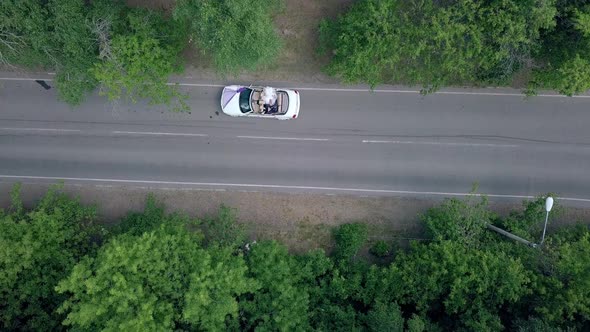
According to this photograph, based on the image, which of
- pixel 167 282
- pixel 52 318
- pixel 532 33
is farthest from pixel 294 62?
pixel 52 318

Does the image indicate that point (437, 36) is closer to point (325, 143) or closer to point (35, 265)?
point (325, 143)

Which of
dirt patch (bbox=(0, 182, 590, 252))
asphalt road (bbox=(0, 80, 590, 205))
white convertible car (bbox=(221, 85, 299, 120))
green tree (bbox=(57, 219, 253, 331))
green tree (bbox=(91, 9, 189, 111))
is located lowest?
green tree (bbox=(57, 219, 253, 331))

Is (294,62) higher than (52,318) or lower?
higher

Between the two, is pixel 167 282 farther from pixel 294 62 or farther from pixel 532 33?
pixel 532 33

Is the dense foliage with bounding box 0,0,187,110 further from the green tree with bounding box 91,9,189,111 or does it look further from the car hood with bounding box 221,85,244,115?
the car hood with bounding box 221,85,244,115

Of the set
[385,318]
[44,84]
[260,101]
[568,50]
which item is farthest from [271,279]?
[568,50]

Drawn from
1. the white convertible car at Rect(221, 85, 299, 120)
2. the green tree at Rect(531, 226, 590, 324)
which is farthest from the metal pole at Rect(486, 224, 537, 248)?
the white convertible car at Rect(221, 85, 299, 120)

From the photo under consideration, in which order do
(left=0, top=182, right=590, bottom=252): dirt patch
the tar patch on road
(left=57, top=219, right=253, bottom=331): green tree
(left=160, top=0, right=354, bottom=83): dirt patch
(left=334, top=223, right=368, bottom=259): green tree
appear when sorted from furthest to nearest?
the tar patch on road → (left=0, top=182, right=590, bottom=252): dirt patch → (left=160, top=0, right=354, bottom=83): dirt patch → (left=334, top=223, right=368, bottom=259): green tree → (left=57, top=219, right=253, bottom=331): green tree
